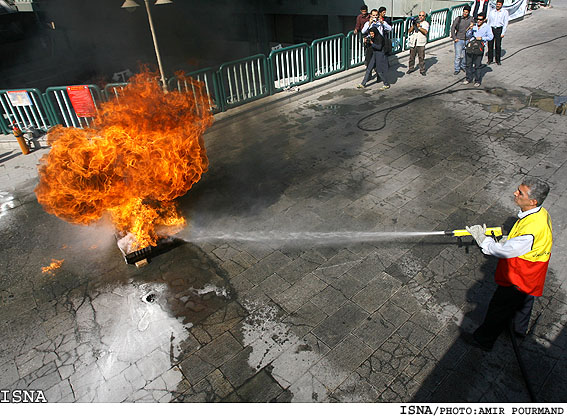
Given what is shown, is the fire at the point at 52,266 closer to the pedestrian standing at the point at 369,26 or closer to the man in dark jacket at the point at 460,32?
the pedestrian standing at the point at 369,26

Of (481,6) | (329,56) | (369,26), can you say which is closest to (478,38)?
(369,26)

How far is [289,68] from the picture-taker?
12.2 metres

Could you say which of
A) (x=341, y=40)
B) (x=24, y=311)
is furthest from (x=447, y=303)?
(x=341, y=40)

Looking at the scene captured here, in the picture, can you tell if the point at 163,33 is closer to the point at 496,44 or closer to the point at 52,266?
the point at 496,44

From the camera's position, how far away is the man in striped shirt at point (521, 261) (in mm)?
3623

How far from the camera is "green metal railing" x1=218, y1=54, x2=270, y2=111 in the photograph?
34.8 ft

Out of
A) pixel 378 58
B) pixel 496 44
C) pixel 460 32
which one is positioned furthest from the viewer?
pixel 496 44

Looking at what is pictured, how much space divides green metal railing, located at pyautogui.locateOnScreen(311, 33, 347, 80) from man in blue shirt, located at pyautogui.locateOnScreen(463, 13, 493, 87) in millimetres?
3946

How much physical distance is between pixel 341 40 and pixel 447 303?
10607 mm

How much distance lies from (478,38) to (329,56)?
178 inches

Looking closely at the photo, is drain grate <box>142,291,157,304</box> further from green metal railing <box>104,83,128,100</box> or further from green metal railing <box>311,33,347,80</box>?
green metal railing <box>311,33,347,80</box>

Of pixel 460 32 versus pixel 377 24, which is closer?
pixel 377 24

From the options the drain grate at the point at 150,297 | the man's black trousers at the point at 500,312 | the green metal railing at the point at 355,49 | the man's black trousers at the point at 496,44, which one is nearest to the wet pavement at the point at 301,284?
the drain grate at the point at 150,297

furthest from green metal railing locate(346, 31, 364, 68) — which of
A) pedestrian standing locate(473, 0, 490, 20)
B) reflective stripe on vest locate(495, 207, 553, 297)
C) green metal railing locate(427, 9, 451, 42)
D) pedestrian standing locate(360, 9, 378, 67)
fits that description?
reflective stripe on vest locate(495, 207, 553, 297)
